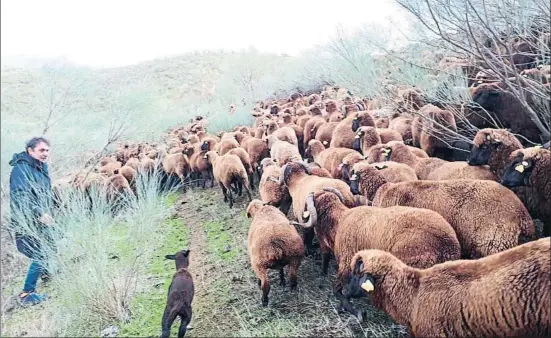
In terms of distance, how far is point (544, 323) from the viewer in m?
3.09

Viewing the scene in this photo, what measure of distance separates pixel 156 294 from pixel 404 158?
4.23 metres

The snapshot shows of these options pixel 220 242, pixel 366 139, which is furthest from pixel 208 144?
pixel 366 139

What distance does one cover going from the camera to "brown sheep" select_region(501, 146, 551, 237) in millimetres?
4914

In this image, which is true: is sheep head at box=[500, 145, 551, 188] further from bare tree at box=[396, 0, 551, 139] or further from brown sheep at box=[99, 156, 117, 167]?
brown sheep at box=[99, 156, 117, 167]

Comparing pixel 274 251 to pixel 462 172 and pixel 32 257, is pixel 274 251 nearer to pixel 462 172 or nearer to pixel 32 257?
pixel 462 172

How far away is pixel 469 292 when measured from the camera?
11.2ft

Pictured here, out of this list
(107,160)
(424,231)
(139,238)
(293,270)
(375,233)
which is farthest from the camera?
(107,160)

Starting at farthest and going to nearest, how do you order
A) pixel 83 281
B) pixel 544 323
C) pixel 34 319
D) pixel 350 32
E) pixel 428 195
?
pixel 350 32
pixel 428 195
pixel 83 281
pixel 34 319
pixel 544 323

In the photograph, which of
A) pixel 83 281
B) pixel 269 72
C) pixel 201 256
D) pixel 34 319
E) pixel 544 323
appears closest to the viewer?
pixel 544 323

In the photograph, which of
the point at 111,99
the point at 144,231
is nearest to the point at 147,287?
the point at 144,231

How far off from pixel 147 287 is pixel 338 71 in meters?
10.3

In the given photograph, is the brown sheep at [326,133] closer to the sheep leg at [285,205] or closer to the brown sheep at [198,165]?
the sheep leg at [285,205]

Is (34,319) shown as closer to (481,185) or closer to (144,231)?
(144,231)

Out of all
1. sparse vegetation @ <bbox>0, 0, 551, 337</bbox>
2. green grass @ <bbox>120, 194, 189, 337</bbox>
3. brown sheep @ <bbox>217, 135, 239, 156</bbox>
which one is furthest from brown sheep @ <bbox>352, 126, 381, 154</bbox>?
brown sheep @ <bbox>217, 135, 239, 156</bbox>
